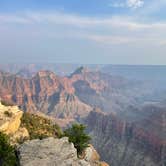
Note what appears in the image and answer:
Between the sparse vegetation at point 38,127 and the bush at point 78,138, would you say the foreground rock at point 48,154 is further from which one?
the sparse vegetation at point 38,127

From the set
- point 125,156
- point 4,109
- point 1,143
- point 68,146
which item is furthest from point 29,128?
point 125,156

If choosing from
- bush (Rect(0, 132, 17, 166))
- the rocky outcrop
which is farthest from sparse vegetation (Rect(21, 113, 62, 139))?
bush (Rect(0, 132, 17, 166))

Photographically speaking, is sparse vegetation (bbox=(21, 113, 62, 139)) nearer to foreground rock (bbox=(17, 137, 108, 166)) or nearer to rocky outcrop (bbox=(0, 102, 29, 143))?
rocky outcrop (bbox=(0, 102, 29, 143))

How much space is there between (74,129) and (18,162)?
75.3 feet

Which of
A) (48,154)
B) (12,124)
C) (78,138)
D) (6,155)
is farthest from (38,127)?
(48,154)

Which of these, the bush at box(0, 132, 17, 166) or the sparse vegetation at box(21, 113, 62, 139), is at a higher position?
the bush at box(0, 132, 17, 166)

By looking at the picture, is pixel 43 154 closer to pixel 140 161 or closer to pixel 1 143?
pixel 1 143

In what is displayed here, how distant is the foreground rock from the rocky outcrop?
1343cm

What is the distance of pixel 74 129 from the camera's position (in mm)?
62812

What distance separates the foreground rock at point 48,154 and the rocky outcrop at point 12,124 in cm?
1343

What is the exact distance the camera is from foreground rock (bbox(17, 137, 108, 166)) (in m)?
39.4

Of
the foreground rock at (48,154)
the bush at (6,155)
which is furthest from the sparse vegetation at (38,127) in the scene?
the foreground rock at (48,154)

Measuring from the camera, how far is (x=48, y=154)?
40938 millimetres

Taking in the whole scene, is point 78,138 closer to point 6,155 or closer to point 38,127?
point 38,127
